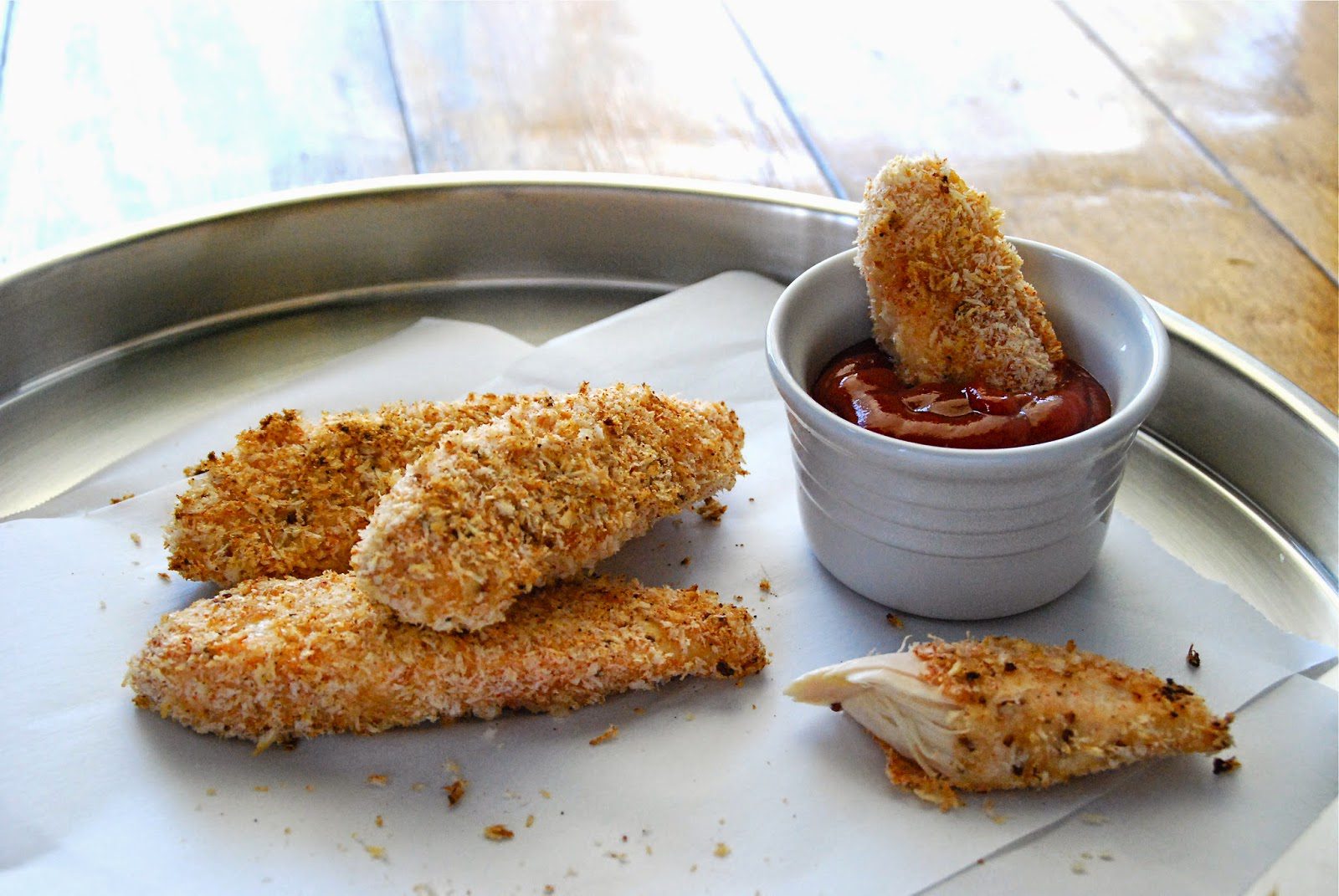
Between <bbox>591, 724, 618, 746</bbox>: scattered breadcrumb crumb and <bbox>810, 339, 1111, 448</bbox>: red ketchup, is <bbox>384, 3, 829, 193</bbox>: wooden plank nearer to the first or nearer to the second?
<bbox>810, 339, 1111, 448</bbox>: red ketchup

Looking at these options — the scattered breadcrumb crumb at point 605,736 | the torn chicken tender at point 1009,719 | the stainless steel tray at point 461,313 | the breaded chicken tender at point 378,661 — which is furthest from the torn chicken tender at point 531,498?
the stainless steel tray at point 461,313

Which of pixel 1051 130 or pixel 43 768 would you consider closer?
pixel 43 768

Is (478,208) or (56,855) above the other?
(478,208)

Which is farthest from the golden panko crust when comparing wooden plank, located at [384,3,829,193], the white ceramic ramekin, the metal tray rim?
wooden plank, located at [384,3,829,193]

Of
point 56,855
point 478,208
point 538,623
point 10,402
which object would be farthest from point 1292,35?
point 56,855

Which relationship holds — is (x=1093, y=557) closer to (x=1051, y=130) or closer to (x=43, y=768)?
(x=43, y=768)

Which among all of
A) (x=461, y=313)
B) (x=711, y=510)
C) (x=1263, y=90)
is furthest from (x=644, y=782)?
(x=1263, y=90)
